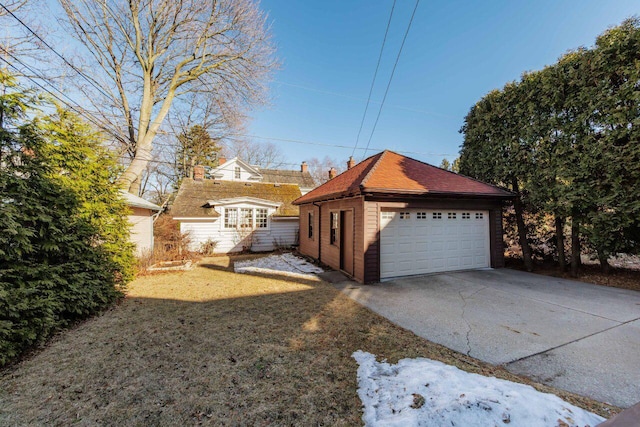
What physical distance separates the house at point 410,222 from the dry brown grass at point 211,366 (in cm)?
236

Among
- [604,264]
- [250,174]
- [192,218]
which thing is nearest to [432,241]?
[604,264]

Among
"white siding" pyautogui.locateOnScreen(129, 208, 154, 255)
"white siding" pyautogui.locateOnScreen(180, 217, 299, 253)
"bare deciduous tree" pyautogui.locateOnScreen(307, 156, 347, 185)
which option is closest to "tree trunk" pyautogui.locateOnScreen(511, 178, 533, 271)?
"white siding" pyautogui.locateOnScreen(180, 217, 299, 253)

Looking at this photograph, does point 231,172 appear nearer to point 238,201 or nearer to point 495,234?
point 238,201

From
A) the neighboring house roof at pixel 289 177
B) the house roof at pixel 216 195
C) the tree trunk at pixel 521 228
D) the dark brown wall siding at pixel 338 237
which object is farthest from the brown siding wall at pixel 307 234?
the neighboring house roof at pixel 289 177

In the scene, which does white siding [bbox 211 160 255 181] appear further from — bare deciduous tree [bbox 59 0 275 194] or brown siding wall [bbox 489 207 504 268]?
brown siding wall [bbox 489 207 504 268]

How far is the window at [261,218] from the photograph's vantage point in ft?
48.6

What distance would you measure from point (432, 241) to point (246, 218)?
33.3 feet

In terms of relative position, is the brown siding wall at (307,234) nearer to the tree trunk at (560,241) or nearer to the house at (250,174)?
the tree trunk at (560,241)

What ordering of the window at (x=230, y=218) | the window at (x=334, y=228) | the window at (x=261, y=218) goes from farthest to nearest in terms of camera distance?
1. the window at (x=261, y=218)
2. the window at (x=230, y=218)
3. the window at (x=334, y=228)

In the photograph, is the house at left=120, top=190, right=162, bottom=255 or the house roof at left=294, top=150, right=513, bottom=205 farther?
the house at left=120, top=190, right=162, bottom=255

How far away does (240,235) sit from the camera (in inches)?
565

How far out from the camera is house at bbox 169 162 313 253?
13.6 m

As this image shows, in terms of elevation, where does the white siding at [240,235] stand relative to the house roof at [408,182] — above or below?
below

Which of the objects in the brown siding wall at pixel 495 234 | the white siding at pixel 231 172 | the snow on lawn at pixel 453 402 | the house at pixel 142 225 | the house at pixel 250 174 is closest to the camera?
the snow on lawn at pixel 453 402
